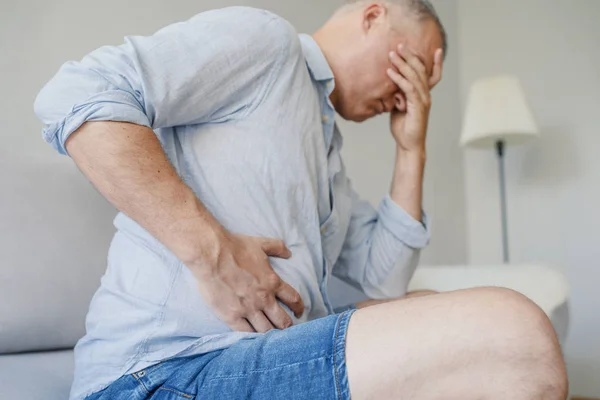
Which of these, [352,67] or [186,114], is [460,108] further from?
[186,114]

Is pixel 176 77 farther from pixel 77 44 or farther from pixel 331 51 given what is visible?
pixel 77 44

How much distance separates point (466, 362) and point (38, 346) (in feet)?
2.48

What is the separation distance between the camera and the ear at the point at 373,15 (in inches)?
41.8

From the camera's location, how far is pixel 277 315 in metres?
0.79

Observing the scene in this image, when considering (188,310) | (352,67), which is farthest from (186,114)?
(352,67)

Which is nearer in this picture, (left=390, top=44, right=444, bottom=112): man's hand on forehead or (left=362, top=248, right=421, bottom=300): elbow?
→ (left=390, top=44, right=444, bottom=112): man's hand on forehead

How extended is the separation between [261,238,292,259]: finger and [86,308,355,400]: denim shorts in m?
0.15

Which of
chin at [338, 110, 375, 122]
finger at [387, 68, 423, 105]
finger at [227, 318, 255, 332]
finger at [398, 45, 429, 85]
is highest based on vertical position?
finger at [398, 45, 429, 85]

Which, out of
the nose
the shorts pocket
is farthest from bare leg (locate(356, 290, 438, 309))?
the shorts pocket

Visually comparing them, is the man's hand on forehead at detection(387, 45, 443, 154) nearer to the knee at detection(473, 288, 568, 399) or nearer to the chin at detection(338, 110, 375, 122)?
the chin at detection(338, 110, 375, 122)

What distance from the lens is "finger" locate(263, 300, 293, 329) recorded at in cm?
78

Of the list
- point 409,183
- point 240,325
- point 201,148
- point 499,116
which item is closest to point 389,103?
point 409,183

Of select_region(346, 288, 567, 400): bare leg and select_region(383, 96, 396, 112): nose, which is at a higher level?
select_region(383, 96, 396, 112): nose

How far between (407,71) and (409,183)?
24 cm
